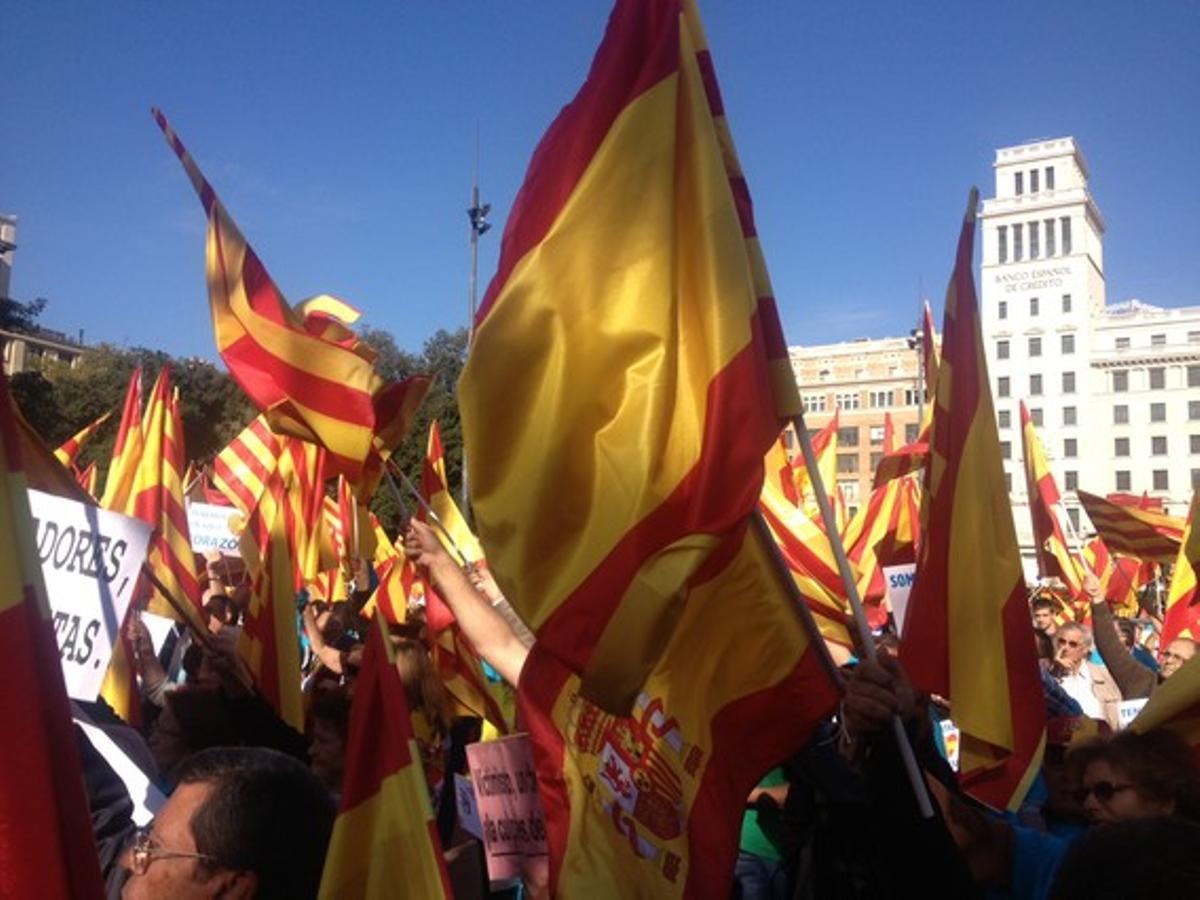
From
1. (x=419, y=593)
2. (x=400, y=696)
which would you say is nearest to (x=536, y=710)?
(x=400, y=696)

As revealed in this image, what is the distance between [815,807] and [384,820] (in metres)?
1.28

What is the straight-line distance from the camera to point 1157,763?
3.21 m

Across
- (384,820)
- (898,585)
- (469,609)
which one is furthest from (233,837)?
(898,585)

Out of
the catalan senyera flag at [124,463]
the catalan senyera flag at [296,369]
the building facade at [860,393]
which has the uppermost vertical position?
the catalan senyera flag at [296,369]

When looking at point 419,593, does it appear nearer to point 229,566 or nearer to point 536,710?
point 229,566

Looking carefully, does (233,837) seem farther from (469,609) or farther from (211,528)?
(211,528)

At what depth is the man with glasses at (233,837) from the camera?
8.18ft

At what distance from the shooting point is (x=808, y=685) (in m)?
2.74

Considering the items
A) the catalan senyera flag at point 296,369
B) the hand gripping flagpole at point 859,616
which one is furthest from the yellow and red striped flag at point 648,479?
the catalan senyera flag at point 296,369

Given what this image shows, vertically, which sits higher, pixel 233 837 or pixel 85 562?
pixel 85 562

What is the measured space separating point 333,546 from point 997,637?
10426 mm

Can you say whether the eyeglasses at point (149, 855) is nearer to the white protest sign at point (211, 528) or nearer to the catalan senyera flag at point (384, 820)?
the catalan senyera flag at point (384, 820)

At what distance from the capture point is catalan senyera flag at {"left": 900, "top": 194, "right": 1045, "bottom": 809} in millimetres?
3572

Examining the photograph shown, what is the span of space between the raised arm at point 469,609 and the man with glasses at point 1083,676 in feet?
14.7
